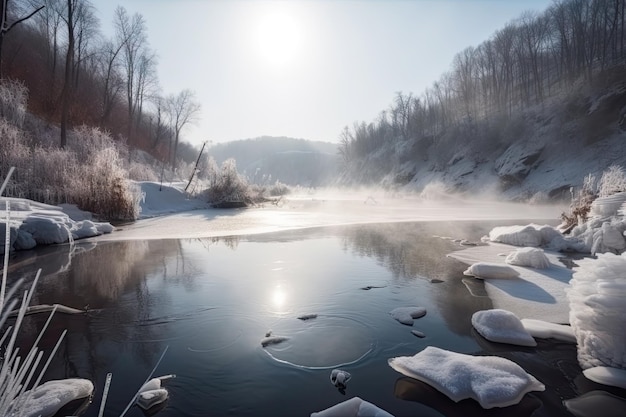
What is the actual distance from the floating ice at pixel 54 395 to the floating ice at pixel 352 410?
1.94 metres

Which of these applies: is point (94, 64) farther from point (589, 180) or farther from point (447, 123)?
point (447, 123)

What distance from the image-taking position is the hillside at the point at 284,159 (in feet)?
412

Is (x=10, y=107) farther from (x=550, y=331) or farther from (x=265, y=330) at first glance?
(x=550, y=331)

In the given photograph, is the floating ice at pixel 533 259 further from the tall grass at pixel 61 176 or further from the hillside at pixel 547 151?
the hillside at pixel 547 151

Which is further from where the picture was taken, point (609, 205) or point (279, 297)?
point (609, 205)

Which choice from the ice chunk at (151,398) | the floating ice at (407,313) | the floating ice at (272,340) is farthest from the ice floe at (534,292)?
the ice chunk at (151,398)

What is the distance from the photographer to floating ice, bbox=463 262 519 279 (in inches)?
239

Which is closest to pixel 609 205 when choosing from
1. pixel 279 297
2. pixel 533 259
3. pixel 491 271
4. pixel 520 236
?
pixel 520 236

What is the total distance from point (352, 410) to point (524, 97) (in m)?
51.9

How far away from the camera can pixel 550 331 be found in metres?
3.81

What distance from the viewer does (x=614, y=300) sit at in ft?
9.90

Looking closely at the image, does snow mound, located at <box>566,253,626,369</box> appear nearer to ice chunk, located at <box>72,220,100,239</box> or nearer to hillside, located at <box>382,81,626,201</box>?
ice chunk, located at <box>72,220,100,239</box>

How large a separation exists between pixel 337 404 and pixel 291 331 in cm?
146

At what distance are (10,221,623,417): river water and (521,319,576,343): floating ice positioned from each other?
20 cm
